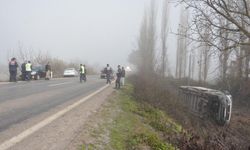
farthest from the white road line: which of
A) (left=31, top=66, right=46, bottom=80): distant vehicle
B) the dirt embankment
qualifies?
(left=31, top=66, right=46, bottom=80): distant vehicle

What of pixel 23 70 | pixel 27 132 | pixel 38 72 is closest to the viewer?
pixel 27 132

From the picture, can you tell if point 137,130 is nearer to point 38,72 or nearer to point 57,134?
point 57,134

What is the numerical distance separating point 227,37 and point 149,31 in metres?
36.3

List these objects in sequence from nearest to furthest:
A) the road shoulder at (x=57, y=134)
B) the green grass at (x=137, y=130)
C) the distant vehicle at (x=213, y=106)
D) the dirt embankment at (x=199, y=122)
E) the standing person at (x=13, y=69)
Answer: the road shoulder at (x=57, y=134), the green grass at (x=137, y=130), the dirt embankment at (x=199, y=122), the distant vehicle at (x=213, y=106), the standing person at (x=13, y=69)

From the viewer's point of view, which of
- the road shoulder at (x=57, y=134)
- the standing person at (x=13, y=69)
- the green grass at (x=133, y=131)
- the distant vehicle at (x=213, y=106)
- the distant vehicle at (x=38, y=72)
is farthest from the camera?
the distant vehicle at (x=38, y=72)

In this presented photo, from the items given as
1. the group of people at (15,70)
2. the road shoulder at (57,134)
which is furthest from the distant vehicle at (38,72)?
the road shoulder at (57,134)

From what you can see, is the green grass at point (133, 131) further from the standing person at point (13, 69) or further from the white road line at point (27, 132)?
the standing person at point (13, 69)

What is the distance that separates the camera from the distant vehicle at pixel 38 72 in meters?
39.9

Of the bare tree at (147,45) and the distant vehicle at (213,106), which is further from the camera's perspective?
the bare tree at (147,45)

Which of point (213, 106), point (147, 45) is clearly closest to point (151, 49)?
point (147, 45)

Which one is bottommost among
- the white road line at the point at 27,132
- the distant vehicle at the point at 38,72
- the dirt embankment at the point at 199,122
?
the dirt embankment at the point at 199,122

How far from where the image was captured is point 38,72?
136ft

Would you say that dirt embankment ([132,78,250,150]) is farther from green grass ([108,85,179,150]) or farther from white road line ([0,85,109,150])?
white road line ([0,85,109,150])

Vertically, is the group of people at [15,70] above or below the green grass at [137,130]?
above
